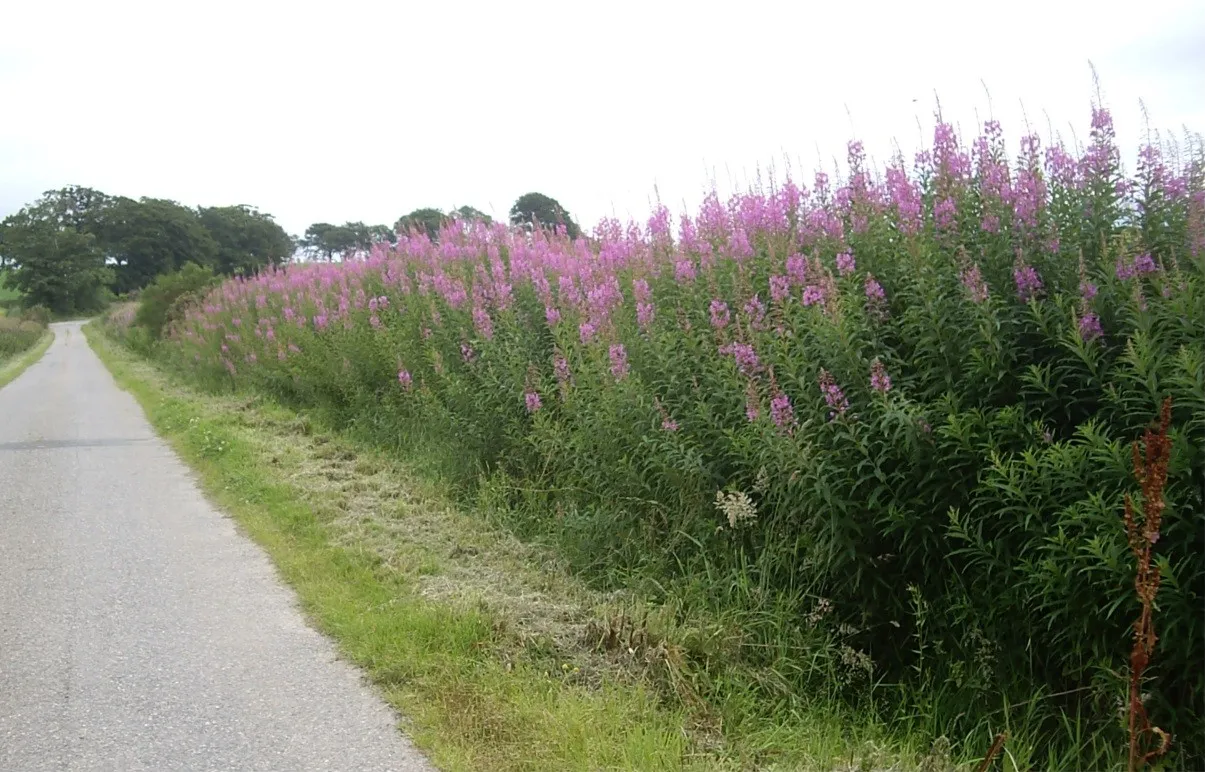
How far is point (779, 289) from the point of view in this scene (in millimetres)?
5379

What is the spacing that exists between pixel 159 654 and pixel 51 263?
288 feet

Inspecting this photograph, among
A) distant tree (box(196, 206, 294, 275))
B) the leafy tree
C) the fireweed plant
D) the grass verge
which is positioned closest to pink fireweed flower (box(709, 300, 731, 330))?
the fireweed plant

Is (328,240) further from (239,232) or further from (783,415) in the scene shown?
(239,232)

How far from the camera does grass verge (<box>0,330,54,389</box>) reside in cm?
2637

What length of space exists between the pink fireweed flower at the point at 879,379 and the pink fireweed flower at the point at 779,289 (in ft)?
3.34

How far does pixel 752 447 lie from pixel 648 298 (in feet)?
7.32

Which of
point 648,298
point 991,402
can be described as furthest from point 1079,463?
point 648,298

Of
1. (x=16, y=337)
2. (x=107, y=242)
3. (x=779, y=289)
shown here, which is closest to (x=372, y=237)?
(x=779, y=289)

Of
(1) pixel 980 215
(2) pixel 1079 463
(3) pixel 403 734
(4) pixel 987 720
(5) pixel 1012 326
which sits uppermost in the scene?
(1) pixel 980 215

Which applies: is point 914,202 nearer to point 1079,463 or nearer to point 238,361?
point 1079,463

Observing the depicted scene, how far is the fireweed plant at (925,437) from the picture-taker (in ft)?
12.2

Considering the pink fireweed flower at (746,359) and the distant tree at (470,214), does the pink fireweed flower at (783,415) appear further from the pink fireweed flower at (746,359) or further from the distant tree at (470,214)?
the distant tree at (470,214)

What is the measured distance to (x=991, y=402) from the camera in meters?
4.34

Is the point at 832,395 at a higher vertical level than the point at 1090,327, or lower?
lower
